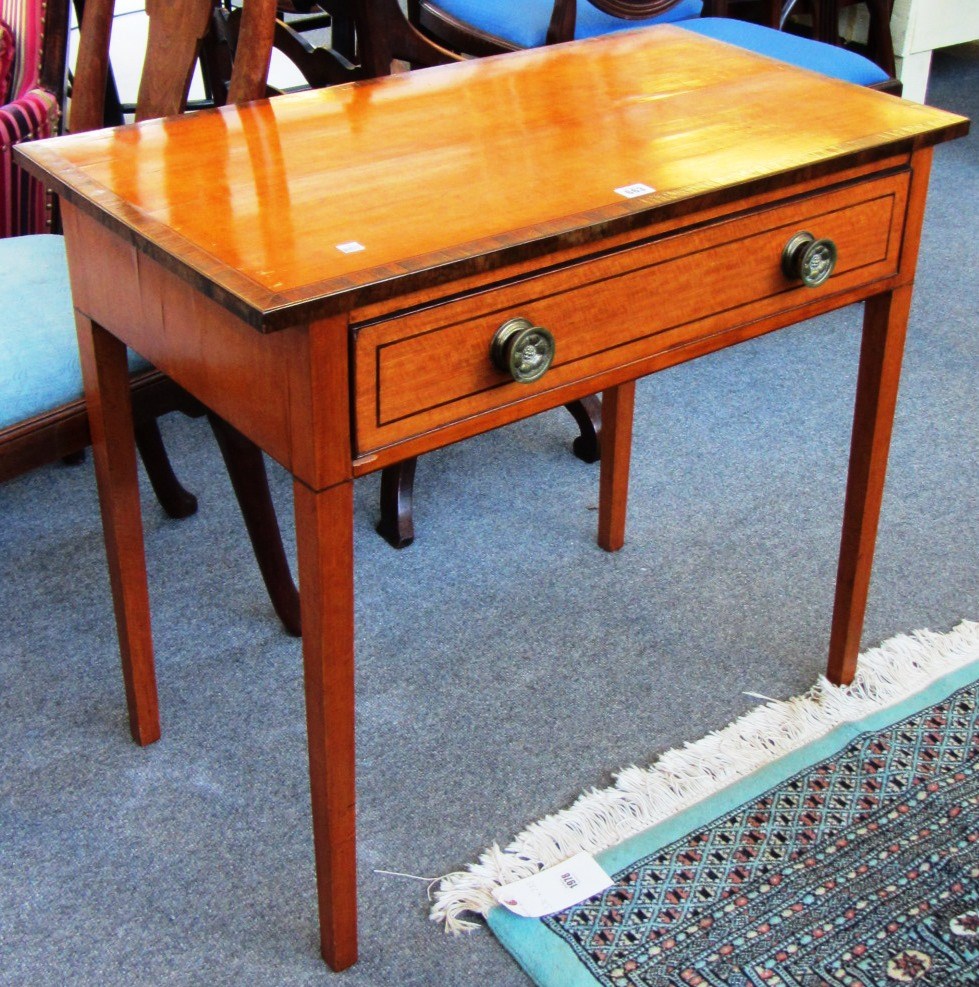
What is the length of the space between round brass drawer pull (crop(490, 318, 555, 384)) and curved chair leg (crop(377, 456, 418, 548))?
31.0 inches

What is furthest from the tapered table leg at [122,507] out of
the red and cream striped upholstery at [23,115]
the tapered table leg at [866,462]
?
the tapered table leg at [866,462]

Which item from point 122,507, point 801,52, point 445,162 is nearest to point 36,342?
point 122,507

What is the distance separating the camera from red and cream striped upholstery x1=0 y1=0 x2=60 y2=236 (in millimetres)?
1712

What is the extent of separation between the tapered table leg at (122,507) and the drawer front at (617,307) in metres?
0.39

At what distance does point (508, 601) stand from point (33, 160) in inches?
33.5

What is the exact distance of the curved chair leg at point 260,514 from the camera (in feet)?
5.02

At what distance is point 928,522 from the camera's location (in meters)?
1.91

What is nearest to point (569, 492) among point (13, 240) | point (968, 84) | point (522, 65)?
point (522, 65)

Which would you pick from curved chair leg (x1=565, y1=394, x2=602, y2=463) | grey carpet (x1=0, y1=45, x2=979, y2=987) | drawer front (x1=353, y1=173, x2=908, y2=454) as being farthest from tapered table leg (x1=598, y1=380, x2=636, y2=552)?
drawer front (x1=353, y1=173, x2=908, y2=454)

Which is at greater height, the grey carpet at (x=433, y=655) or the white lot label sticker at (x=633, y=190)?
the white lot label sticker at (x=633, y=190)

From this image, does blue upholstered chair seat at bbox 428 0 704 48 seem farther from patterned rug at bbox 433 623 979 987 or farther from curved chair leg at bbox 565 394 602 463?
patterned rug at bbox 433 623 979 987

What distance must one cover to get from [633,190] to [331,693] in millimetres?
485

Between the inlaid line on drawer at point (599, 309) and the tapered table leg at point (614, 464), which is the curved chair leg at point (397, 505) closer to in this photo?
the tapered table leg at point (614, 464)

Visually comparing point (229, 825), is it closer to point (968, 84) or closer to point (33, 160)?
point (33, 160)
